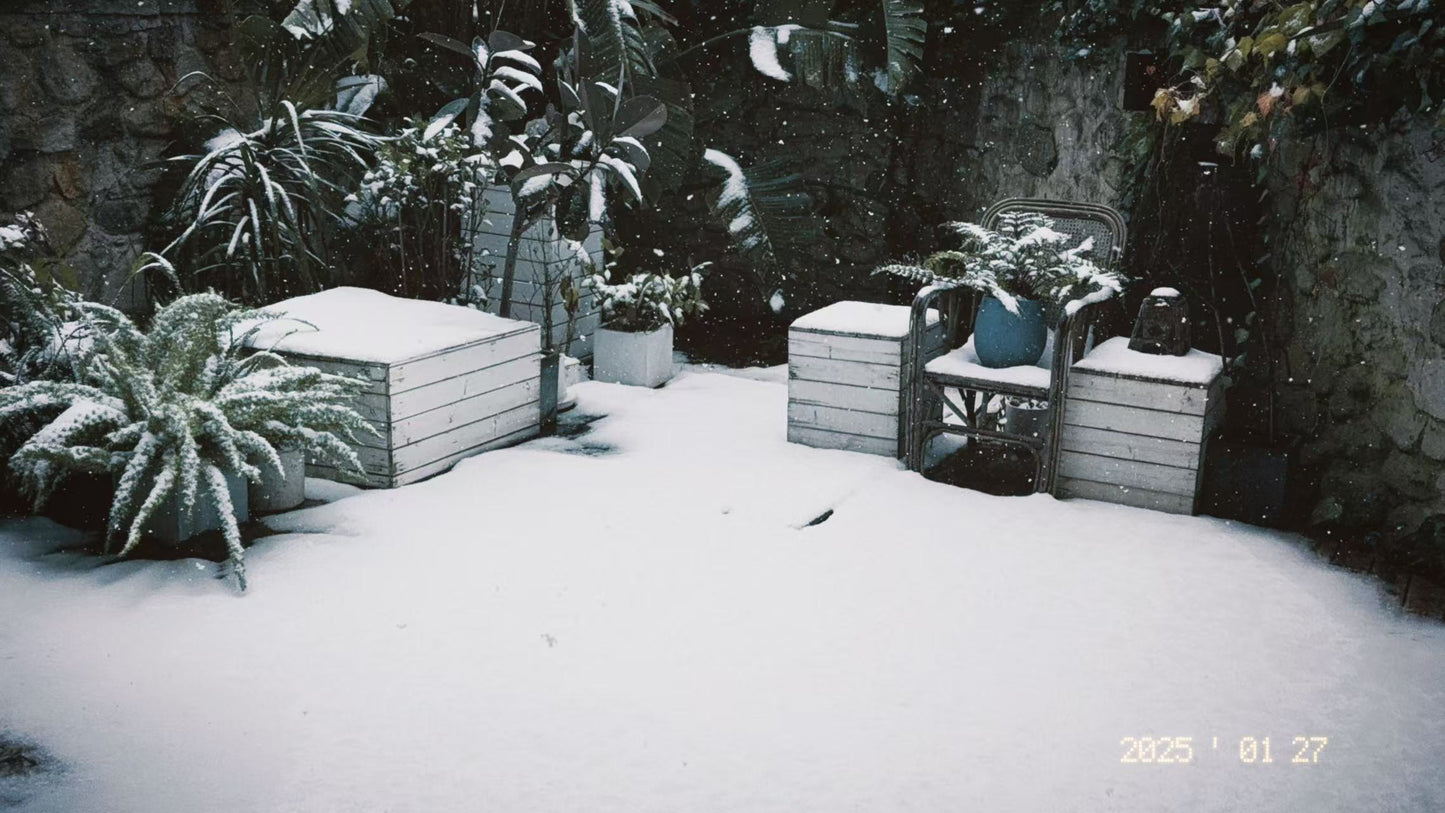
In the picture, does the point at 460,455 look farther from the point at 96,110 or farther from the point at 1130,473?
the point at 1130,473

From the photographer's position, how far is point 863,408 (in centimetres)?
398

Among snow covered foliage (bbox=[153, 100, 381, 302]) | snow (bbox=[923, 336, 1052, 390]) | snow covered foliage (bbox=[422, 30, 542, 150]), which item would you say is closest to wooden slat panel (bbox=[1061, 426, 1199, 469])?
snow (bbox=[923, 336, 1052, 390])

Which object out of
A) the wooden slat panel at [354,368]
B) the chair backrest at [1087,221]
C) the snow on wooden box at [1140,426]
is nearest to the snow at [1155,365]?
the snow on wooden box at [1140,426]

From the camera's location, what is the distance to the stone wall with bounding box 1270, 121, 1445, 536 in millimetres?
2980

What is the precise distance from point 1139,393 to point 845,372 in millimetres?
971

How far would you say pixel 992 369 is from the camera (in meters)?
3.70

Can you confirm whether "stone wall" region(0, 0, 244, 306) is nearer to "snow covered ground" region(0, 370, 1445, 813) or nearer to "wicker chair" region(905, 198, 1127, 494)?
"snow covered ground" region(0, 370, 1445, 813)

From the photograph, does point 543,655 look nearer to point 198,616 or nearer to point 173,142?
point 198,616

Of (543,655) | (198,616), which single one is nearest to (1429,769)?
(543,655)

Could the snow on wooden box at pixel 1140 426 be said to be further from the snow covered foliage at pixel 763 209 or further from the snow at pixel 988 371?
the snow covered foliage at pixel 763 209

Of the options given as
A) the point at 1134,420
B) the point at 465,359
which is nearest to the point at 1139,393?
the point at 1134,420

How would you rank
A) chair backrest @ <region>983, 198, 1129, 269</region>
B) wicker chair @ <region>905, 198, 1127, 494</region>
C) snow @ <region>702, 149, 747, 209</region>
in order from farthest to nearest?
snow @ <region>702, 149, 747, 209</region> < chair backrest @ <region>983, 198, 1129, 269</region> < wicker chair @ <region>905, 198, 1127, 494</region>
